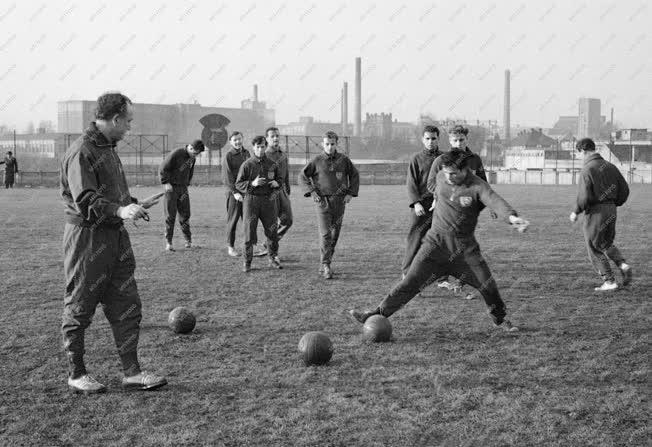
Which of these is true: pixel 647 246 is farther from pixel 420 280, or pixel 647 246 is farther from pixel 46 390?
pixel 46 390

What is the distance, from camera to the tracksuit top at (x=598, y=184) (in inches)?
389

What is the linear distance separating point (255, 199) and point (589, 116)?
140 metres

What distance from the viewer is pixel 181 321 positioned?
7379mm

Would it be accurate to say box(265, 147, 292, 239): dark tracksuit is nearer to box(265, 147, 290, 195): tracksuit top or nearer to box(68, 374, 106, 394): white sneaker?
box(265, 147, 290, 195): tracksuit top

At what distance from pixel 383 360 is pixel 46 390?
2.85 metres

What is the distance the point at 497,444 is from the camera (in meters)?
4.52

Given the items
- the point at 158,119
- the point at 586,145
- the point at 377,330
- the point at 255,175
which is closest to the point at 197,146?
the point at 255,175

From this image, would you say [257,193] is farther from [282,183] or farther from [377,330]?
[377,330]

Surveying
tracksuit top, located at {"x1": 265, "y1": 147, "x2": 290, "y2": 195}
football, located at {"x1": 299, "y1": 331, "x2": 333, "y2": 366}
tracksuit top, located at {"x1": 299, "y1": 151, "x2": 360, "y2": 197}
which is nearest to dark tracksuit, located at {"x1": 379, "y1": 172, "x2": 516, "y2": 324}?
football, located at {"x1": 299, "y1": 331, "x2": 333, "y2": 366}

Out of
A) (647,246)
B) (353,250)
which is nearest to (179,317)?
(353,250)

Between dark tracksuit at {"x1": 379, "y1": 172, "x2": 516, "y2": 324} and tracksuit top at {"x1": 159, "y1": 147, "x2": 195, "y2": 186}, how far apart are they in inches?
297

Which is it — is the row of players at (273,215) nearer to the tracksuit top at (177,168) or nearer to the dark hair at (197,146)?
the dark hair at (197,146)

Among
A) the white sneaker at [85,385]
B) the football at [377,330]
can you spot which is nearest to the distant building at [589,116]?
the football at [377,330]

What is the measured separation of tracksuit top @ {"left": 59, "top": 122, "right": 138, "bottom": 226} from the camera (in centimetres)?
523
